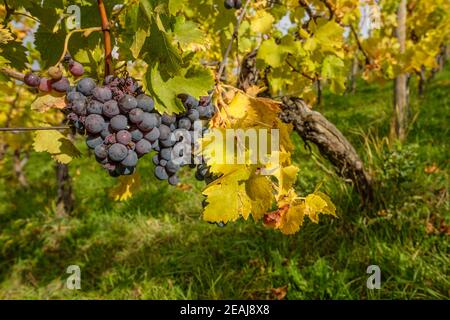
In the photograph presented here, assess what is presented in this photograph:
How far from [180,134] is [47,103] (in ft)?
1.39

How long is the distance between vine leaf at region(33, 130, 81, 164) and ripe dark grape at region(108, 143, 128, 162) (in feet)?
0.76

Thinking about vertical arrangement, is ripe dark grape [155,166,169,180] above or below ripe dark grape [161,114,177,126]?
below

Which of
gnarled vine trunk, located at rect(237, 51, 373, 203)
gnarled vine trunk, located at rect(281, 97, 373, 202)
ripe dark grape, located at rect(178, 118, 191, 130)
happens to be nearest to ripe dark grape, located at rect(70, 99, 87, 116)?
ripe dark grape, located at rect(178, 118, 191, 130)

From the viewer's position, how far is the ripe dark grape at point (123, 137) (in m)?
1.12

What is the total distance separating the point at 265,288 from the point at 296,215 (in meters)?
1.56

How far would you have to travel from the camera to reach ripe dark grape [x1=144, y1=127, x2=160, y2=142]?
1.18 m

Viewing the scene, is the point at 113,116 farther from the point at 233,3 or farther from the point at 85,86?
the point at 233,3

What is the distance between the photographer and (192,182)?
4641 mm

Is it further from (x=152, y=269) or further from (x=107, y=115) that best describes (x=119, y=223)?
(x=107, y=115)

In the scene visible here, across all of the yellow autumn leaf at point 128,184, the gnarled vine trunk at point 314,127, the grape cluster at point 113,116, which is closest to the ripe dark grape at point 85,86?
the grape cluster at point 113,116

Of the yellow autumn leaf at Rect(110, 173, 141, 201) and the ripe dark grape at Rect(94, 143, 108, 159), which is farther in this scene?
the yellow autumn leaf at Rect(110, 173, 141, 201)

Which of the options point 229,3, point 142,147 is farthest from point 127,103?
point 229,3

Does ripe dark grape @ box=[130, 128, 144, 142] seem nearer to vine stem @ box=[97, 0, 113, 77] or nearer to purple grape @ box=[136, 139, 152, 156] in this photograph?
purple grape @ box=[136, 139, 152, 156]
